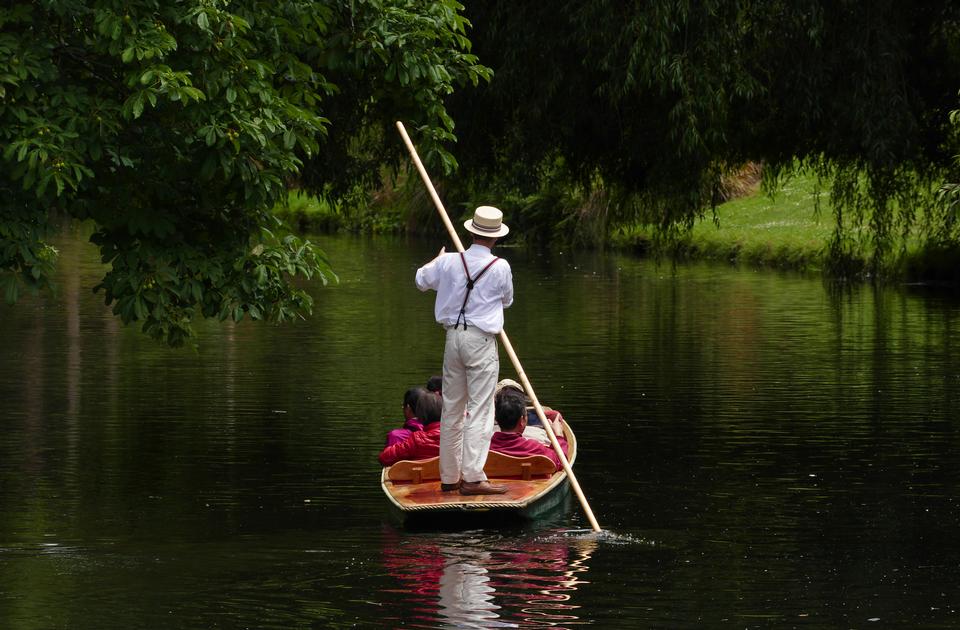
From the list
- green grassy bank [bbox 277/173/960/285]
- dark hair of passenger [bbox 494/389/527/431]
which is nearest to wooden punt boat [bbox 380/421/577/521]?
dark hair of passenger [bbox 494/389/527/431]

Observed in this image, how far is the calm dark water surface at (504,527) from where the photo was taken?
33.2 feet

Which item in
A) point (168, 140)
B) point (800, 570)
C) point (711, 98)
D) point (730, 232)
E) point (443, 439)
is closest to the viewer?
point (800, 570)

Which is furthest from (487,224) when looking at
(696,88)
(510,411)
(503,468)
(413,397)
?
(696,88)

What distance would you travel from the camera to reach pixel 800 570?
10953 millimetres

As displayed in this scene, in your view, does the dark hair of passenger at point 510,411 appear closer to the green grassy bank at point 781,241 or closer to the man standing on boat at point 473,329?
the man standing on boat at point 473,329

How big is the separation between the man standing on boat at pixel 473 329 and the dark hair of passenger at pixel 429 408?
4.12 feet

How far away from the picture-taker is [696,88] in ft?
58.0

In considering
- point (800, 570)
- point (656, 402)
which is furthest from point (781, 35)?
point (800, 570)

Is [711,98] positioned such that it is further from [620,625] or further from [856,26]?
[620,625]

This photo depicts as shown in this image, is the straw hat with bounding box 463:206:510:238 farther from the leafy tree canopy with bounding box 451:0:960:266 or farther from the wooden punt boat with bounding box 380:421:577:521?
the leafy tree canopy with bounding box 451:0:960:266

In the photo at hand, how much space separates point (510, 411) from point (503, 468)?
427 millimetres

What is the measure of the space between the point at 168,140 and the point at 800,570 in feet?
15.2

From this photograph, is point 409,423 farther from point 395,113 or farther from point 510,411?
point 395,113

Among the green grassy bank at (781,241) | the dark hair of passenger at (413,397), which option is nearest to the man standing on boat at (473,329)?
the dark hair of passenger at (413,397)
